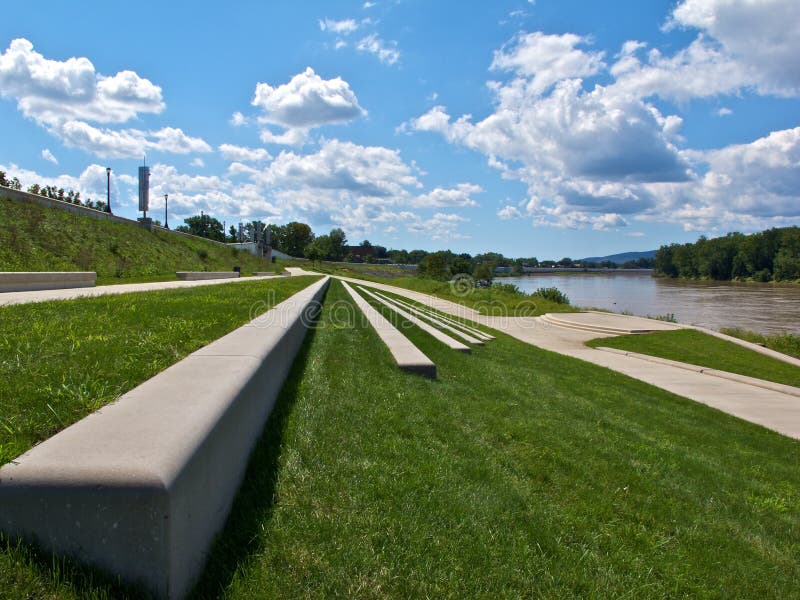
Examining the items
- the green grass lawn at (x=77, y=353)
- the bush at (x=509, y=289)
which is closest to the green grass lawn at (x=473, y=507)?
the green grass lawn at (x=77, y=353)

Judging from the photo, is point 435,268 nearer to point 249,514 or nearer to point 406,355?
point 406,355

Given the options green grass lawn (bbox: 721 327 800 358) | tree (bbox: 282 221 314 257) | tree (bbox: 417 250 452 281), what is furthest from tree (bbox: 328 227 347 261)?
green grass lawn (bbox: 721 327 800 358)

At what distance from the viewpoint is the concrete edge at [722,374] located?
998 cm

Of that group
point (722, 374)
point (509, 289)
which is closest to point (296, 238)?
point (509, 289)

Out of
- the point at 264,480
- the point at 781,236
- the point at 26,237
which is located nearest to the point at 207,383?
the point at 264,480

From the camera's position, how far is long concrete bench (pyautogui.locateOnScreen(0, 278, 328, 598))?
1.67 meters

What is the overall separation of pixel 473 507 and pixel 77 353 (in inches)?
120

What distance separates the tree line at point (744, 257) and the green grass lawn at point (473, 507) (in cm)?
9897

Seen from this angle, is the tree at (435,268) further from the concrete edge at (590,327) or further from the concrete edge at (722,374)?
the concrete edge at (722,374)

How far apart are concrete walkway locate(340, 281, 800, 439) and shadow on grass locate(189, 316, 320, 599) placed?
773 centimetres

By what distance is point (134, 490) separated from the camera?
64.9 inches

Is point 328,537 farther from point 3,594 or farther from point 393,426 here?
point 393,426

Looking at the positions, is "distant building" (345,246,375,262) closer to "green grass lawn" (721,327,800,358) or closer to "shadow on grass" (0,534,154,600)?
"green grass lawn" (721,327,800,358)

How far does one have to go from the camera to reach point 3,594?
1555 mm
